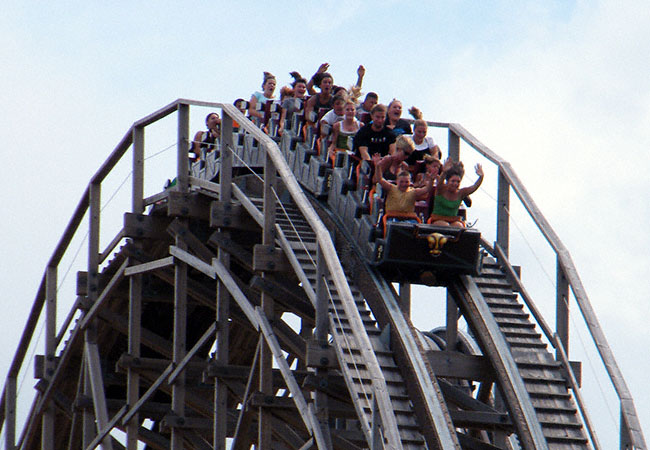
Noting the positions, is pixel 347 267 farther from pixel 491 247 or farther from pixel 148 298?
pixel 148 298

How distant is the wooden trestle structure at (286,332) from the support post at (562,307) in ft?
0.05

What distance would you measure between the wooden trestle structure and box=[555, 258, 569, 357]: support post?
0.6 inches

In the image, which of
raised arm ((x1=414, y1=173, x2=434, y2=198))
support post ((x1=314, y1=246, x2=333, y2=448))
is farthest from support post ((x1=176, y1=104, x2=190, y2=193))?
support post ((x1=314, y1=246, x2=333, y2=448))

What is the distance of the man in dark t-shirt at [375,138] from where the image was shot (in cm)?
1383

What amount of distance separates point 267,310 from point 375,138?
205 cm

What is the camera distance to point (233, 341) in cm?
2027

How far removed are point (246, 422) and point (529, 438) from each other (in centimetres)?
408

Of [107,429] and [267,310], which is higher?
[267,310]

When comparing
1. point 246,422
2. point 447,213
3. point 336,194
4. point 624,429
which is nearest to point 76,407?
point 246,422

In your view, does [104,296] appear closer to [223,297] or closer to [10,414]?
[223,297]

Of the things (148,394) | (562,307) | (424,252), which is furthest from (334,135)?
(148,394)

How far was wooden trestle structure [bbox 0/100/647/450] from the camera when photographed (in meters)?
12.0

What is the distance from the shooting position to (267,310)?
47.0 ft

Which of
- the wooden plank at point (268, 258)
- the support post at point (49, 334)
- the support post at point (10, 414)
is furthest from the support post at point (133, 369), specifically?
the support post at point (10, 414)
